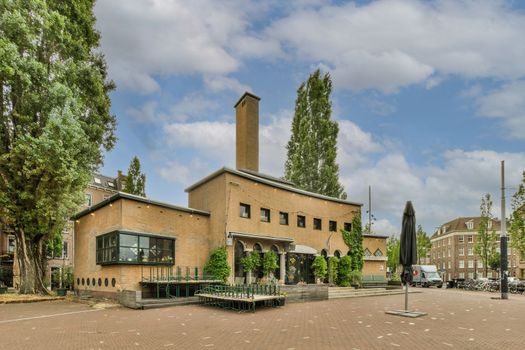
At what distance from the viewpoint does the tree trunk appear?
885 inches

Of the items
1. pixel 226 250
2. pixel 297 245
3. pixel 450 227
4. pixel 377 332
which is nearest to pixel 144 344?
pixel 377 332

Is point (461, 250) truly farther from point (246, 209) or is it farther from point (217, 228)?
point (217, 228)

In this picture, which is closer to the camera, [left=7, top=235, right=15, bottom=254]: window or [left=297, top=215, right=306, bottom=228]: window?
[left=297, top=215, right=306, bottom=228]: window

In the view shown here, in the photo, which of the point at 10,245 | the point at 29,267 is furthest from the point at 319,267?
the point at 10,245

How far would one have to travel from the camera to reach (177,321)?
1225cm

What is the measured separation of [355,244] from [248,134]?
40.5ft

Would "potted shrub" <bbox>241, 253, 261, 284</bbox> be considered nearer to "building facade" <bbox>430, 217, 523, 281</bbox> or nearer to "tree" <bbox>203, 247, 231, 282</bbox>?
"tree" <bbox>203, 247, 231, 282</bbox>

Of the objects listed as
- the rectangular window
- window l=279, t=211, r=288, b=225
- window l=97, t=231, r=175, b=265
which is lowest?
window l=97, t=231, r=175, b=265

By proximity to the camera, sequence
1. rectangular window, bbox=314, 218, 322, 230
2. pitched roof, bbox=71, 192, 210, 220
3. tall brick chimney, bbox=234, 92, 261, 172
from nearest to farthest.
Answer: pitched roof, bbox=71, 192, 210, 220, rectangular window, bbox=314, 218, 322, 230, tall brick chimney, bbox=234, 92, 261, 172

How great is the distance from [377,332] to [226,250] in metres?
12.6

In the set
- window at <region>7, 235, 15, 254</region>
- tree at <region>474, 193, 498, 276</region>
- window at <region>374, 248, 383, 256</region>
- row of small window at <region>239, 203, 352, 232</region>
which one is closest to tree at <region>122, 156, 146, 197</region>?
window at <region>7, 235, 15, 254</region>

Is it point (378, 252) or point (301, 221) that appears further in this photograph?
point (378, 252)

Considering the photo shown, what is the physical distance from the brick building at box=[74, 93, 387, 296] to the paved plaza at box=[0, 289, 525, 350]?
A: 432 cm

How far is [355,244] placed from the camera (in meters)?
29.5
